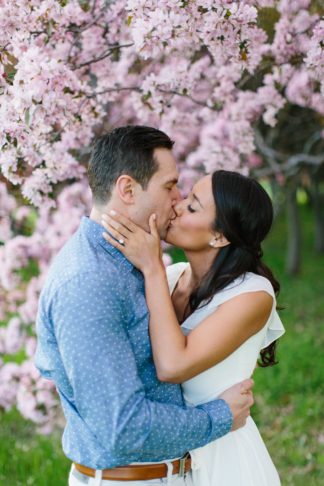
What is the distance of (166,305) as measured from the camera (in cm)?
228

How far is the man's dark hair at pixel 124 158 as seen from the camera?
90.6 inches

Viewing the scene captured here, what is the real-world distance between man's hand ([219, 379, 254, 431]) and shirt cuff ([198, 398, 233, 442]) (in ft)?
0.12

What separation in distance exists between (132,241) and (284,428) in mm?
4184

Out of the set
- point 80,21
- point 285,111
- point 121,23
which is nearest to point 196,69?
point 121,23

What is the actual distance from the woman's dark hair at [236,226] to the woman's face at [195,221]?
31mm

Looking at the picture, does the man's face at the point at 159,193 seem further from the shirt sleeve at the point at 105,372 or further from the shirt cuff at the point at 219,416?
the shirt cuff at the point at 219,416

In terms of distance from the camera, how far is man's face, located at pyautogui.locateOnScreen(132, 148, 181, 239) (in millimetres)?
2346

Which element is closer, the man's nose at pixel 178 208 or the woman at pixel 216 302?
the woman at pixel 216 302

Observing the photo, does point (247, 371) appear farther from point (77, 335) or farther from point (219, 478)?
point (77, 335)

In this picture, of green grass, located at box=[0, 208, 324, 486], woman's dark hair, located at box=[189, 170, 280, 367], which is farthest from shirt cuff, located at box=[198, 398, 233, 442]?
green grass, located at box=[0, 208, 324, 486]

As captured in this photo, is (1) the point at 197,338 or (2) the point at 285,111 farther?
(2) the point at 285,111

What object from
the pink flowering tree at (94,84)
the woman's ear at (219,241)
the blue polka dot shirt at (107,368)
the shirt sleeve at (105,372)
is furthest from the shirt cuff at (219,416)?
the pink flowering tree at (94,84)

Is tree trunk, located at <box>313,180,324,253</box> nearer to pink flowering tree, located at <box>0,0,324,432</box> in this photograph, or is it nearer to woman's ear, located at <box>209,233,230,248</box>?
pink flowering tree, located at <box>0,0,324,432</box>

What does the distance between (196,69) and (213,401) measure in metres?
3.03
